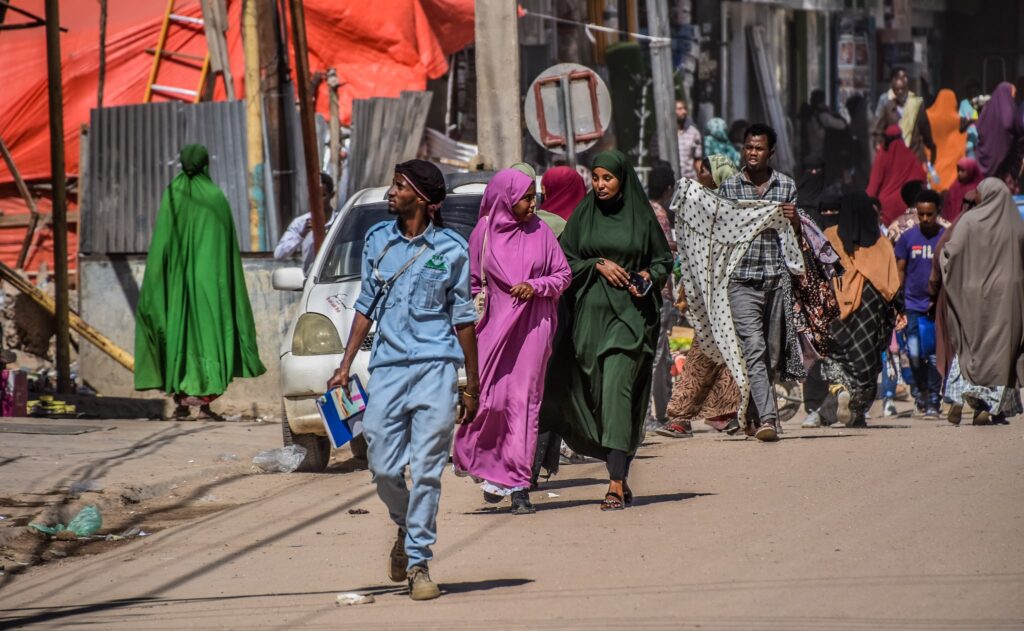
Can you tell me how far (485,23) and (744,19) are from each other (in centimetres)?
1471

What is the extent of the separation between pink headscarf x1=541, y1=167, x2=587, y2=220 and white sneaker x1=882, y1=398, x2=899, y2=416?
5416 millimetres

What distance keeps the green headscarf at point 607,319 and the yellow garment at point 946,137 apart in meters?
20.3

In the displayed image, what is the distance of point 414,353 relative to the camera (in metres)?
6.25

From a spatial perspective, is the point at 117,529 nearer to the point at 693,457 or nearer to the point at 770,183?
the point at 693,457

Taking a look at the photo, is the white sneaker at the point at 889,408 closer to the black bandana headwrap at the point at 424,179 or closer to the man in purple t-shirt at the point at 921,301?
the man in purple t-shirt at the point at 921,301

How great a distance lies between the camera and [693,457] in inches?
404

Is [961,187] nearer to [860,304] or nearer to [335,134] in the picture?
[860,304]

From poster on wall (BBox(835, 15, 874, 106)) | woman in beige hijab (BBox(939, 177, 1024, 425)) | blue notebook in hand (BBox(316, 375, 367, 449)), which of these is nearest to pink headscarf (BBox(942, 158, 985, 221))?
woman in beige hijab (BBox(939, 177, 1024, 425))

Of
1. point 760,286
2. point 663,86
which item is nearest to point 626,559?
point 760,286

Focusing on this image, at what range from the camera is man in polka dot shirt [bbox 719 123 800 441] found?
10.6 m

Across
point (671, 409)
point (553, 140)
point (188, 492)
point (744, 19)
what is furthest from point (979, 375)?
point (744, 19)

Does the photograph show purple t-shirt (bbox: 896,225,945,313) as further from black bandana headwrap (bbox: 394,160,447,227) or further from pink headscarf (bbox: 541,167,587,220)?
black bandana headwrap (bbox: 394,160,447,227)

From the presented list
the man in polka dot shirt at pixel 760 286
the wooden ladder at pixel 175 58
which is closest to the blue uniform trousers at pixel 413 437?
the man in polka dot shirt at pixel 760 286

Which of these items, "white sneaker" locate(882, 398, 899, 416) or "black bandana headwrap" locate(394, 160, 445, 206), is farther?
"white sneaker" locate(882, 398, 899, 416)
